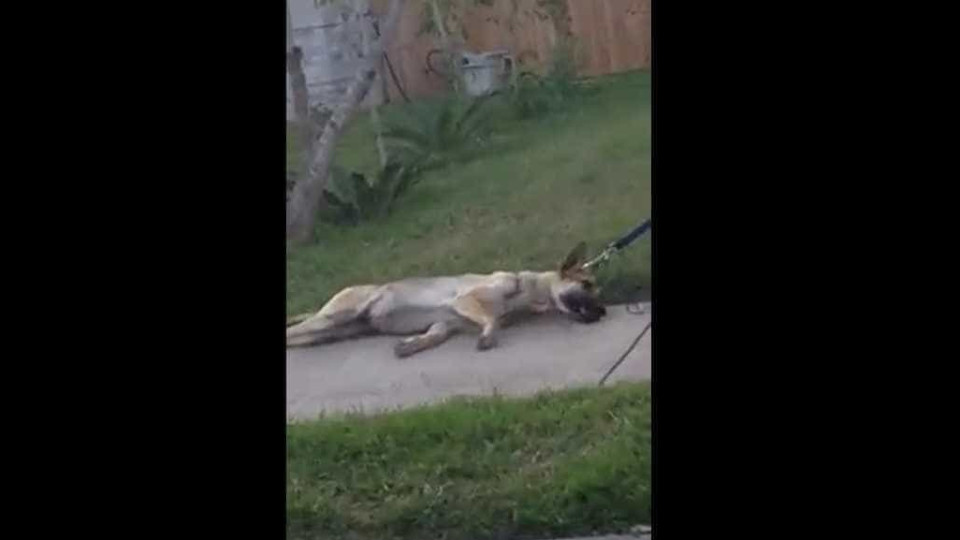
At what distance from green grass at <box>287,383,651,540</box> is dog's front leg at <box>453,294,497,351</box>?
92mm

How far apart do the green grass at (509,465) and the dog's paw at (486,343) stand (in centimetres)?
8

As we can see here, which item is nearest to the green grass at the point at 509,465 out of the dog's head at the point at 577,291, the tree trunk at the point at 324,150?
the dog's head at the point at 577,291

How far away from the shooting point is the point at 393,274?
2035 millimetres

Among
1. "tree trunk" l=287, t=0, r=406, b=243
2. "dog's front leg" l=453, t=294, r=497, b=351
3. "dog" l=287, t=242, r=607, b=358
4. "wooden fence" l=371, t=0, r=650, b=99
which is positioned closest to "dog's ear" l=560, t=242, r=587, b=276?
"dog" l=287, t=242, r=607, b=358

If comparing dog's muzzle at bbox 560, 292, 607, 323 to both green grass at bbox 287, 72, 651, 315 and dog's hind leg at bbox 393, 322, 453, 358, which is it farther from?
dog's hind leg at bbox 393, 322, 453, 358

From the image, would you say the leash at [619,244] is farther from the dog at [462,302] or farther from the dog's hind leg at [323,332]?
the dog's hind leg at [323,332]

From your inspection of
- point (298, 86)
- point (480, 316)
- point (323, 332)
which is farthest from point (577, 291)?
point (298, 86)

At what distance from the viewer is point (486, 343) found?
2.05 meters

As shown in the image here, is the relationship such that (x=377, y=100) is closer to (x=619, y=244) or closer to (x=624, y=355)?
(x=619, y=244)

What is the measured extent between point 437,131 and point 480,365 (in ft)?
1.20

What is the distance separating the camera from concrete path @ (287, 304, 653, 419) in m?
2.01
